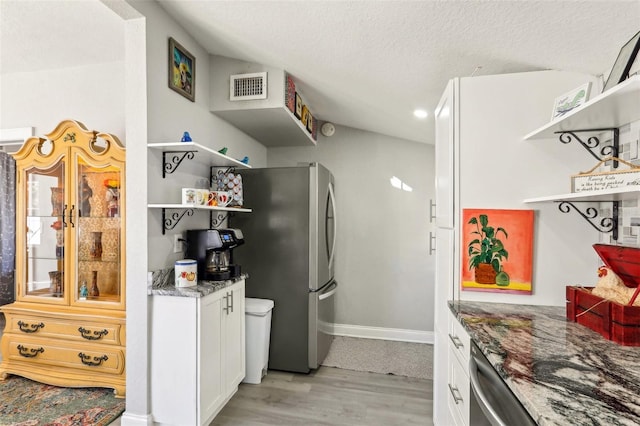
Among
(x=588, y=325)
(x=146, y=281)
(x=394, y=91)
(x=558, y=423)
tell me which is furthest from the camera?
(x=394, y=91)

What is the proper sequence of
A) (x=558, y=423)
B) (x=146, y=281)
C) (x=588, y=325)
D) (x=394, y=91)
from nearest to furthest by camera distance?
(x=558, y=423) → (x=588, y=325) → (x=146, y=281) → (x=394, y=91)

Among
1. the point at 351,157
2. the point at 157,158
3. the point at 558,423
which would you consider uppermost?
the point at 351,157

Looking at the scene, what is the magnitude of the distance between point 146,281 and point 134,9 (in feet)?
5.36

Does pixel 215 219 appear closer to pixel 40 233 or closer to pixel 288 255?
pixel 288 255

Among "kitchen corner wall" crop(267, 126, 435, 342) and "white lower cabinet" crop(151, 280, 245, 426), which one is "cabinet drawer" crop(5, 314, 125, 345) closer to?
"white lower cabinet" crop(151, 280, 245, 426)

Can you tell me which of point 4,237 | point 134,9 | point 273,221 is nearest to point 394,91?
point 273,221

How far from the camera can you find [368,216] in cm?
375

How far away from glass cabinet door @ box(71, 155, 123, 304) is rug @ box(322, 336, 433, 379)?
2077 millimetres

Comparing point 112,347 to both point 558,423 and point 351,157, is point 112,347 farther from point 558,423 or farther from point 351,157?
point 351,157

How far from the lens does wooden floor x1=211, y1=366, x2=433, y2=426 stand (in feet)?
7.08

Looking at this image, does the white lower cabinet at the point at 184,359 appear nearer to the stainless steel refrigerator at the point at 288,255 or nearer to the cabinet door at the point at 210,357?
the cabinet door at the point at 210,357

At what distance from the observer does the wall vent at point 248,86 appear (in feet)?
8.31

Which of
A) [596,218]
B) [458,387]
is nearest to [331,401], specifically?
[458,387]

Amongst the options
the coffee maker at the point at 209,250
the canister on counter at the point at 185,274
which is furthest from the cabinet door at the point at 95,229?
the canister on counter at the point at 185,274
